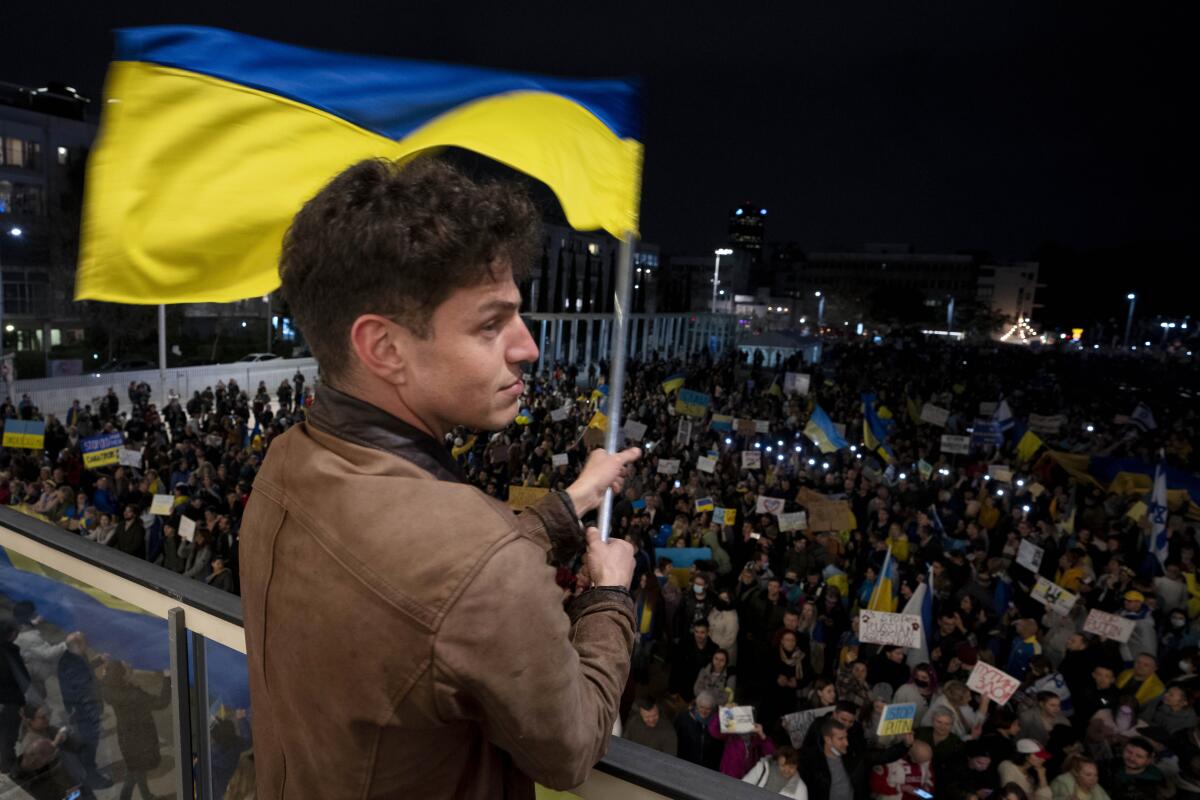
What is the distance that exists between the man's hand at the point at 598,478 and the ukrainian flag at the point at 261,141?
114 centimetres

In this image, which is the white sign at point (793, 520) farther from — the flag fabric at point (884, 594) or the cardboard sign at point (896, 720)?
the cardboard sign at point (896, 720)

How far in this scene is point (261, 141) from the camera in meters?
2.60

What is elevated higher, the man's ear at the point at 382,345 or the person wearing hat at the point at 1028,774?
the man's ear at the point at 382,345

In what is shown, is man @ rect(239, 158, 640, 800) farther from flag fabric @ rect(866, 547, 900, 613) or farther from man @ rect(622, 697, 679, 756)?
flag fabric @ rect(866, 547, 900, 613)

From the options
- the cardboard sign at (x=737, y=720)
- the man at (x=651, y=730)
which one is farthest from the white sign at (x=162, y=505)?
the cardboard sign at (x=737, y=720)

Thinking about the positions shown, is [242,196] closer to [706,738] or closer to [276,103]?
[276,103]

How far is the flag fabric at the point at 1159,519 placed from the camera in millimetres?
10375

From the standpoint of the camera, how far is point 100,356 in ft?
108

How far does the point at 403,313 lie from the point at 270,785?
34.0 inches

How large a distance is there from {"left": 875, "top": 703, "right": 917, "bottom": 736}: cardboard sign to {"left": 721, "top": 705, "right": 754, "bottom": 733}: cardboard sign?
1066mm

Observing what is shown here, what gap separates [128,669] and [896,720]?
5.72 m

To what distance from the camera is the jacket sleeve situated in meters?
0.98

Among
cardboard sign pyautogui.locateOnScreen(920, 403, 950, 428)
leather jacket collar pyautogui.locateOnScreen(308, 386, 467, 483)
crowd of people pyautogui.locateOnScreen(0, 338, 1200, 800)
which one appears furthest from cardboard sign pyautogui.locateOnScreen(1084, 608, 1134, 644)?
cardboard sign pyautogui.locateOnScreen(920, 403, 950, 428)

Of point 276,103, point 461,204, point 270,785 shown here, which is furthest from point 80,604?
point 461,204
